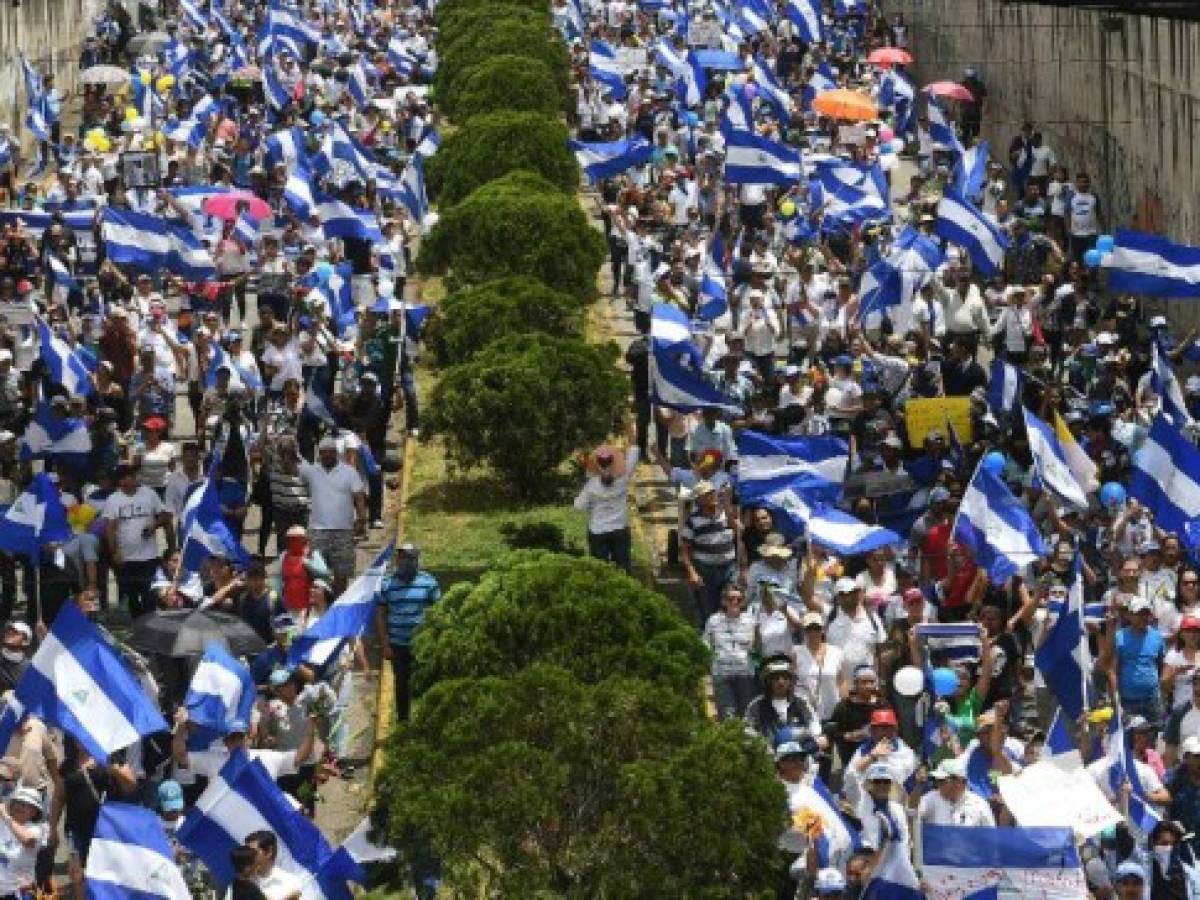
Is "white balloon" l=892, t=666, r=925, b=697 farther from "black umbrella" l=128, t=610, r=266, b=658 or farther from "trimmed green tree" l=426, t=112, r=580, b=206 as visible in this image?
"trimmed green tree" l=426, t=112, r=580, b=206

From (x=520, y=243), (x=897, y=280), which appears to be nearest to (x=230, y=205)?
(x=520, y=243)

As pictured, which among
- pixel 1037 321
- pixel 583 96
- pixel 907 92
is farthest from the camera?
pixel 583 96

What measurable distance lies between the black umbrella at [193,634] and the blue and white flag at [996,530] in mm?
4213

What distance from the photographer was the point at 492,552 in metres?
27.0

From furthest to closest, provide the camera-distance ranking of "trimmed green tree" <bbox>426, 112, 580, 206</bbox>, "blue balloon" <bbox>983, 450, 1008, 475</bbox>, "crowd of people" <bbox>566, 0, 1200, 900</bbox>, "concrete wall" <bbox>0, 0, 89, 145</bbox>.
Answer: "concrete wall" <bbox>0, 0, 89, 145</bbox> → "trimmed green tree" <bbox>426, 112, 580, 206</bbox> → "blue balloon" <bbox>983, 450, 1008, 475</bbox> → "crowd of people" <bbox>566, 0, 1200, 900</bbox>

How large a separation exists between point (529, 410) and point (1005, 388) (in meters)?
3.89

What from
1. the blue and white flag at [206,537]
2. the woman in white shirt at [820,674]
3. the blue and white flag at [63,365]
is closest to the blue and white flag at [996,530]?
the woman in white shirt at [820,674]

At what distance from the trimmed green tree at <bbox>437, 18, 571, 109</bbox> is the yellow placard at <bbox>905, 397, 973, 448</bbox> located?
21.3 meters

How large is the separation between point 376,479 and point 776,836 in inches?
394

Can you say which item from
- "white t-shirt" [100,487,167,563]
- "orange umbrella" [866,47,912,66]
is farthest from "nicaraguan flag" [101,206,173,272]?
"orange umbrella" [866,47,912,66]

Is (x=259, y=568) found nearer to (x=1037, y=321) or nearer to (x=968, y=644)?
(x=968, y=644)

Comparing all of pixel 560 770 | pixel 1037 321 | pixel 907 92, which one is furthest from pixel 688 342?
pixel 907 92

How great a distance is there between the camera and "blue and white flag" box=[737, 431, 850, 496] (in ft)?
78.7

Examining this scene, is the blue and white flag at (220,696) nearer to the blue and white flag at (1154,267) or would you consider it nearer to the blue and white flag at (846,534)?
the blue and white flag at (846,534)
